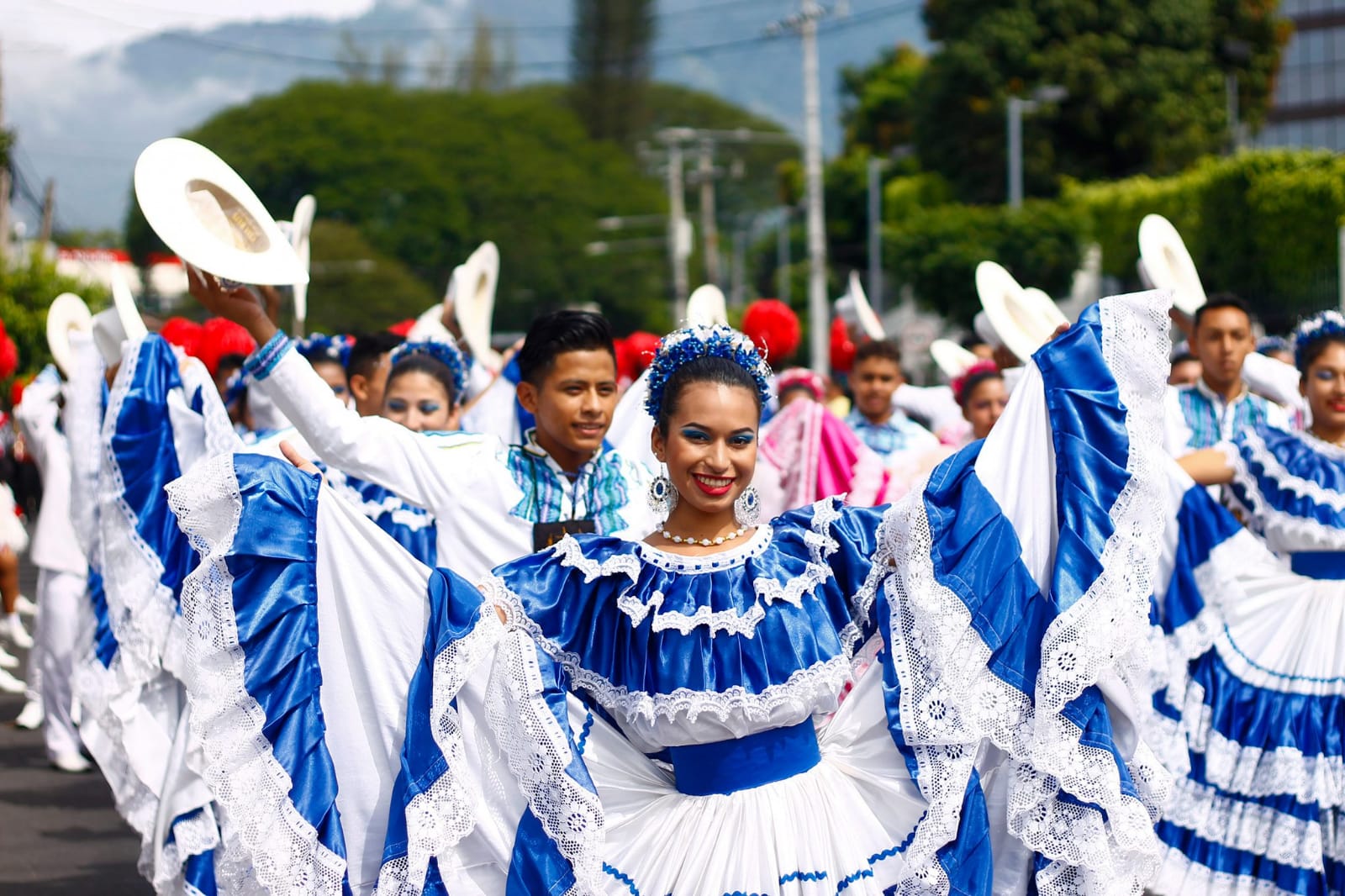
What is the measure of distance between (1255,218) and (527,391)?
95.2 ft

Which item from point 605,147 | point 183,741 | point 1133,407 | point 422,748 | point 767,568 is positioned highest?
point 605,147

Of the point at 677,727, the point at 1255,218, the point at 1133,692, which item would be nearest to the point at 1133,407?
the point at 1133,692

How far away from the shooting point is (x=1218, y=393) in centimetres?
715

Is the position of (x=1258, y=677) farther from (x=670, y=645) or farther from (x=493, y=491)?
(x=670, y=645)

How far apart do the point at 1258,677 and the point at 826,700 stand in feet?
8.38

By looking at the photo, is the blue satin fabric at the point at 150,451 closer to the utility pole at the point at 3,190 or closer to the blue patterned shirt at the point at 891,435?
the blue patterned shirt at the point at 891,435

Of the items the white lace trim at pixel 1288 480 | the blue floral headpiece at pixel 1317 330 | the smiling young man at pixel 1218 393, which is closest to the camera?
the white lace trim at pixel 1288 480

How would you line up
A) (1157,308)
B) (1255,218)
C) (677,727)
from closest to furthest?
(677,727)
(1157,308)
(1255,218)

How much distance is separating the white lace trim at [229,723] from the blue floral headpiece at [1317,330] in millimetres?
3707

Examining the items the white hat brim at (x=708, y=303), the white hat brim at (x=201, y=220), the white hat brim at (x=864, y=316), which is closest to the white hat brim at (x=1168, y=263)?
the white hat brim at (x=708, y=303)

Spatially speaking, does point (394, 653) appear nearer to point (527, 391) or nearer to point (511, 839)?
point (511, 839)

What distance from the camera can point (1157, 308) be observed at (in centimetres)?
398

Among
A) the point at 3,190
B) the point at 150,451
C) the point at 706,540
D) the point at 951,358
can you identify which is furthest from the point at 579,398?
the point at 3,190

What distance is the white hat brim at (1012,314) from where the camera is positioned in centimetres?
484
